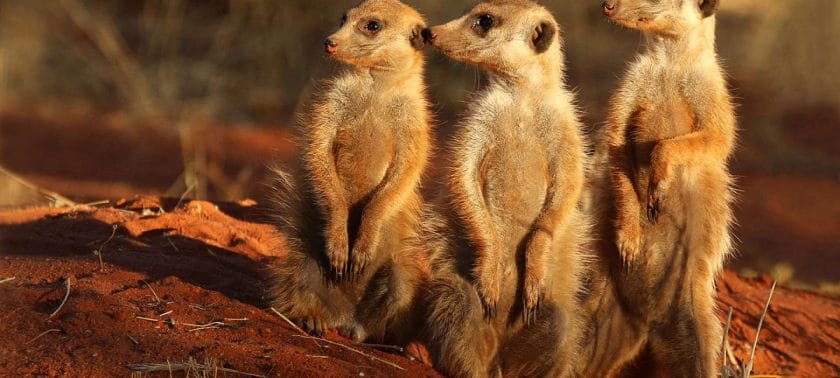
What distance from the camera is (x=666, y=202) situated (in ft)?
17.4

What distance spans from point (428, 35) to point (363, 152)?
2.18 ft

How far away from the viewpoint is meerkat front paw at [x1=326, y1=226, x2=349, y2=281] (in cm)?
525

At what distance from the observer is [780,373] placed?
6.08 meters

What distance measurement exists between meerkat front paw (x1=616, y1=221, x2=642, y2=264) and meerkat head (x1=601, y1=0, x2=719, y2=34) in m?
0.97

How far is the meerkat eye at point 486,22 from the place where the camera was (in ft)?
17.5

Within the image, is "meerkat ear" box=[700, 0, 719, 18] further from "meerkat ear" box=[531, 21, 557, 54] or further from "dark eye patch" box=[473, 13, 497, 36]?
"dark eye patch" box=[473, 13, 497, 36]

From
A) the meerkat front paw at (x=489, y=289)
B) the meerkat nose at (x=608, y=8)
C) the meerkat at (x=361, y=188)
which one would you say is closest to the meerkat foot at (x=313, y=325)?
the meerkat at (x=361, y=188)

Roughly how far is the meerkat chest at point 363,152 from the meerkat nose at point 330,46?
35cm

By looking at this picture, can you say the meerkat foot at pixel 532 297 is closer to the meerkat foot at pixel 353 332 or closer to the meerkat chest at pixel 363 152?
the meerkat foot at pixel 353 332

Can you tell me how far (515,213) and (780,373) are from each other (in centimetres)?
195

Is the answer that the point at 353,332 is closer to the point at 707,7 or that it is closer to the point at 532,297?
the point at 532,297

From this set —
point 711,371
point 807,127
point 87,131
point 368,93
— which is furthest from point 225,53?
point 711,371

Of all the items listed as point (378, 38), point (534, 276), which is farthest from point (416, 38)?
point (534, 276)

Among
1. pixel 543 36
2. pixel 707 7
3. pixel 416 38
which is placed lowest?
pixel 416 38
